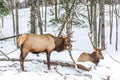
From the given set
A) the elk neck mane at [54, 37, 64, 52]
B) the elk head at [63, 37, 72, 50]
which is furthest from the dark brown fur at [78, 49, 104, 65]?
the elk neck mane at [54, 37, 64, 52]

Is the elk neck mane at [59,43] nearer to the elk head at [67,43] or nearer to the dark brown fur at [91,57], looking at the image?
the elk head at [67,43]

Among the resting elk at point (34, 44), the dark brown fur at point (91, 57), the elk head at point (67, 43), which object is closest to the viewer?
the resting elk at point (34, 44)

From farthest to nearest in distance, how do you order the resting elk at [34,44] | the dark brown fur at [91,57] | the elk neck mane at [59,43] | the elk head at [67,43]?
1. the dark brown fur at [91,57]
2. the elk head at [67,43]
3. the elk neck mane at [59,43]
4. the resting elk at [34,44]

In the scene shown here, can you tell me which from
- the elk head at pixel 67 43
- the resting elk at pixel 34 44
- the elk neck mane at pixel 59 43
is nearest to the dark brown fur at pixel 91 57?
the elk head at pixel 67 43

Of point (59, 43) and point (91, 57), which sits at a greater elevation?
point (59, 43)

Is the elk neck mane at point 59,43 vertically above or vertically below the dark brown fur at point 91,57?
above

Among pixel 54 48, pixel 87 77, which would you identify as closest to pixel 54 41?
pixel 54 48

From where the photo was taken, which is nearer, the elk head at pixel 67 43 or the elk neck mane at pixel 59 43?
the elk neck mane at pixel 59 43

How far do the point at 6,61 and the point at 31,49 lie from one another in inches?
63.7

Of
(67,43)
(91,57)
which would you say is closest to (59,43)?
(67,43)

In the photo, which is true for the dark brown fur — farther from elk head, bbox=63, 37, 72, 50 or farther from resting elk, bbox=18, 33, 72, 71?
resting elk, bbox=18, 33, 72, 71

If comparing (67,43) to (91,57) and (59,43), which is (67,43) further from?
(91,57)

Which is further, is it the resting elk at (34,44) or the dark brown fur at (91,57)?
the dark brown fur at (91,57)

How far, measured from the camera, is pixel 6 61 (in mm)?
10867
